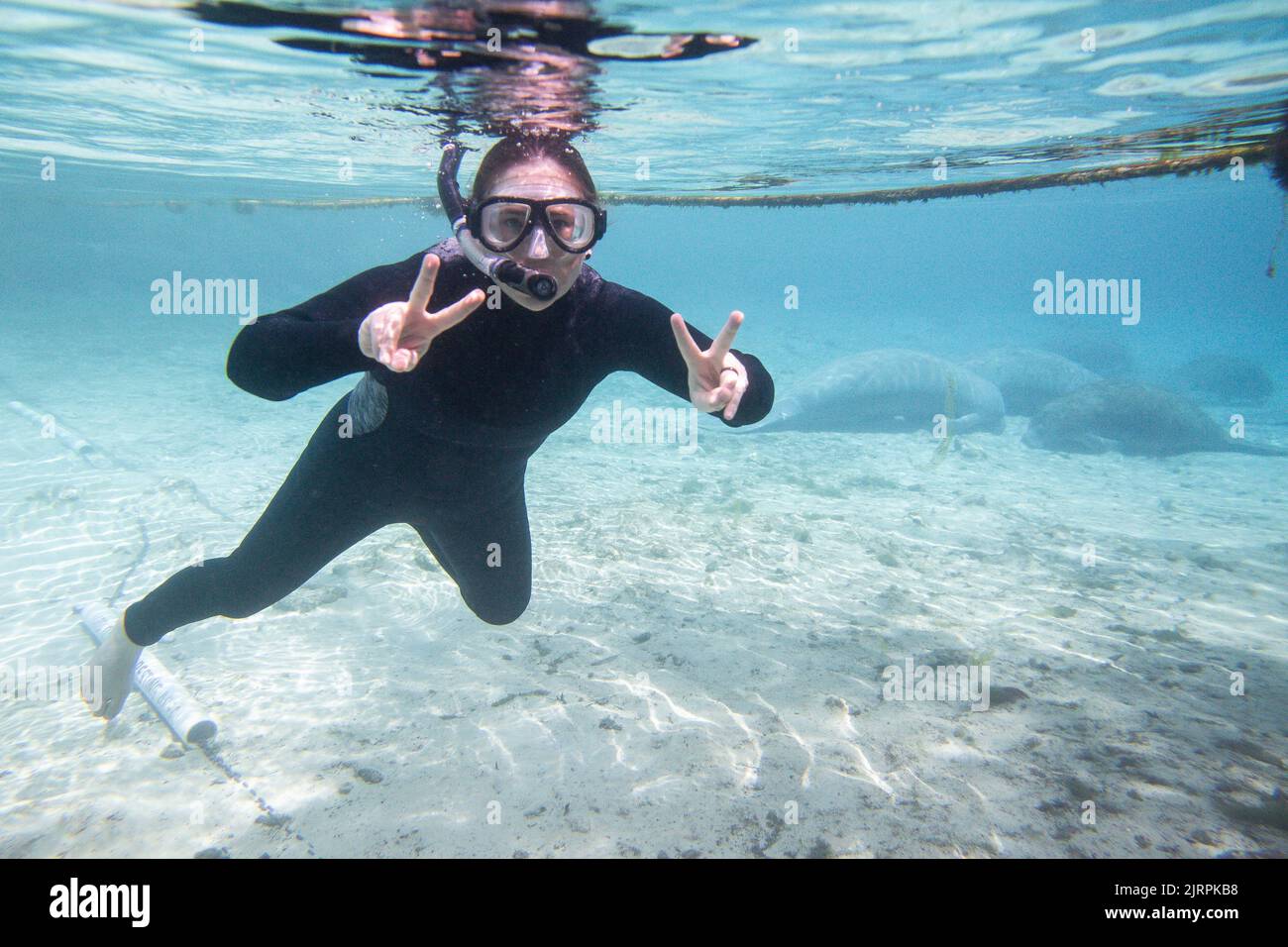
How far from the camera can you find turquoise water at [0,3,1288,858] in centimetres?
375

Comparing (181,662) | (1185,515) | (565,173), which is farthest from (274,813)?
(1185,515)

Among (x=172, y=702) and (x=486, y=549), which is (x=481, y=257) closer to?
(x=486, y=549)

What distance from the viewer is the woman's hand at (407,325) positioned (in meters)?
2.51

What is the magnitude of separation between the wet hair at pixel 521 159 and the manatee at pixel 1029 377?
18.4 meters

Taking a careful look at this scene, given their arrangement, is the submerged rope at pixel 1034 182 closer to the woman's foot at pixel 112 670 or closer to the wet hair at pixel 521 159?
the wet hair at pixel 521 159

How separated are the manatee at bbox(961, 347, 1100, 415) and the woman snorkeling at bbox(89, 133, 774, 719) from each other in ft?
59.9

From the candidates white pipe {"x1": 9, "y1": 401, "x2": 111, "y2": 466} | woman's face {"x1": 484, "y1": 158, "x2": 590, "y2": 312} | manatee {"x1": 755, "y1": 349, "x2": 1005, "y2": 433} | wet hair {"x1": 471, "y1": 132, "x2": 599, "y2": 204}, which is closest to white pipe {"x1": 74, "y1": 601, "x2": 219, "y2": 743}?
woman's face {"x1": 484, "y1": 158, "x2": 590, "y2": 312}

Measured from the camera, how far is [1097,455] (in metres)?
15.1

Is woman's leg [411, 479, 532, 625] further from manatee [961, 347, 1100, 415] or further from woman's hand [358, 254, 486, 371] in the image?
A: manatee [961, 347, 1100, 415]

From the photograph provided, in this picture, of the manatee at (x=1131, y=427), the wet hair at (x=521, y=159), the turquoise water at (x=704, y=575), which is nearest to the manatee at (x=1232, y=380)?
the manatee at (x=1131, y=427)

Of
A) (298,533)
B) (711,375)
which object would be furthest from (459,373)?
(298,533)

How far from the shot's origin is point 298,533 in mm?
3799
